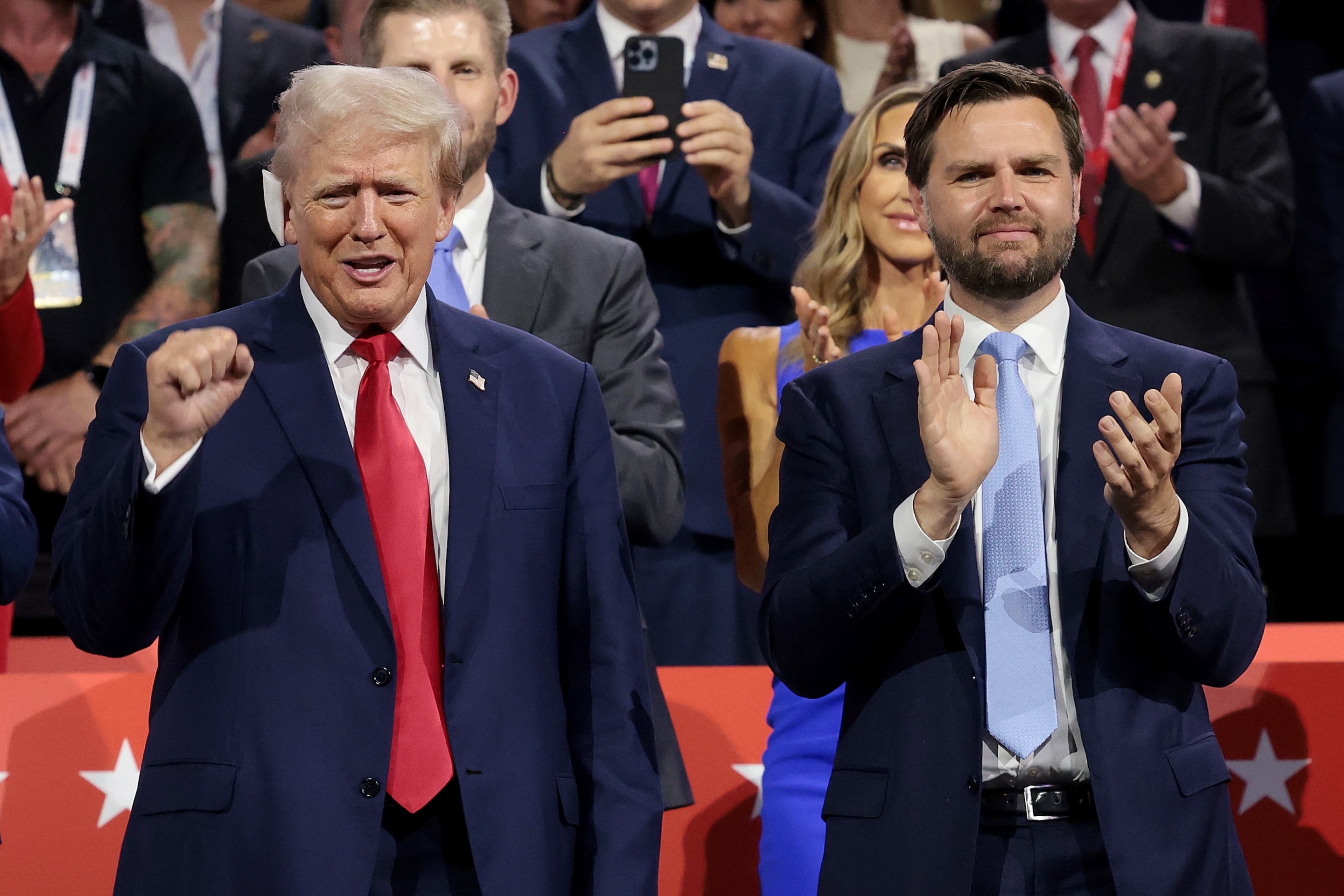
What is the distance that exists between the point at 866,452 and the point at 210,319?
901 millimetres

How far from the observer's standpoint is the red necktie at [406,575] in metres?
2.05

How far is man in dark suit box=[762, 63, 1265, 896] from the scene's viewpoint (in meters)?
2.12

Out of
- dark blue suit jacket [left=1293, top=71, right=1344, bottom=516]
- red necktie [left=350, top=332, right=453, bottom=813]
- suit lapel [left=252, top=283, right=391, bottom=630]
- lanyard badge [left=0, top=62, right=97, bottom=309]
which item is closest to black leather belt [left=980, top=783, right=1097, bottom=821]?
red necktie [left=350, top=332, right=453, bottom=813]

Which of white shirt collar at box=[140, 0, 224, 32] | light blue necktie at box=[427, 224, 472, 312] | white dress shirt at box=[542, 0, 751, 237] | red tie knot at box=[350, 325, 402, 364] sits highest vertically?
white dress shirt at box=[542, 0, 751, 237]

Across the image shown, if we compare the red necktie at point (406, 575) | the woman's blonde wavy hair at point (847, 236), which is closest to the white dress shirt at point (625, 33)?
the woman's blonde wavy hair at point (847, 236)

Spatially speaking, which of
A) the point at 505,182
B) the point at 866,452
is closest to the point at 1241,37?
the point at 505,182

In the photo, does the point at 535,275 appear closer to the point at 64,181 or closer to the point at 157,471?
the point at 157,471

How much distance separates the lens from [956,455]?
2.11 metres

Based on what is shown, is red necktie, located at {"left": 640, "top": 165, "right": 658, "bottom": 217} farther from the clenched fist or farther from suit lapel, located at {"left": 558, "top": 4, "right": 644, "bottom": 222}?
the clenched fist

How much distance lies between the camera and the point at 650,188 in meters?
4.04

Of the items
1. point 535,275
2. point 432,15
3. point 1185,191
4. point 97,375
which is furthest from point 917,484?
point 97,375

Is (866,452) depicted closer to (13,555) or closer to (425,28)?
(13,555)

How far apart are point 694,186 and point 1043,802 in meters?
2.18

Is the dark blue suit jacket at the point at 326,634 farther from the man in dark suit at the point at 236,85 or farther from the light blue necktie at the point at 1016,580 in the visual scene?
the man in dark suit at the point at 236,85
